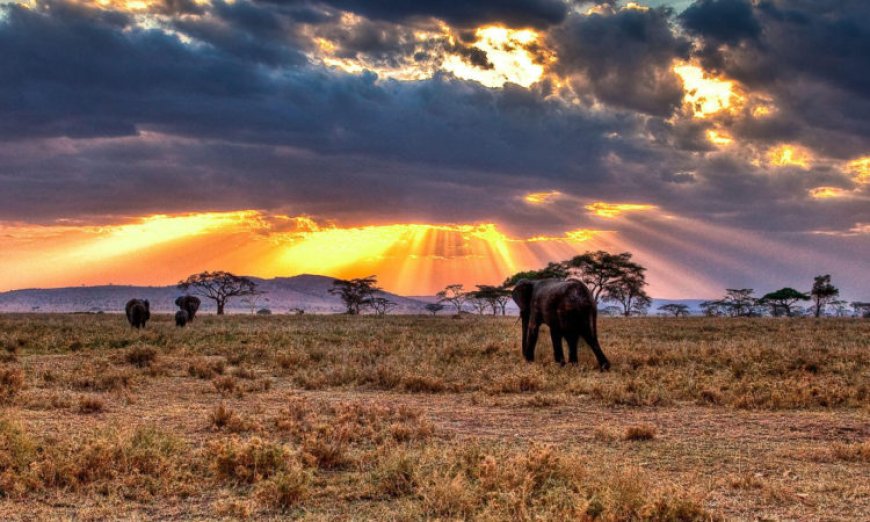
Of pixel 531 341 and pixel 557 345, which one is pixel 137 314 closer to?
pixel 531 341

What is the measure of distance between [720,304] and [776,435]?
4436 inches

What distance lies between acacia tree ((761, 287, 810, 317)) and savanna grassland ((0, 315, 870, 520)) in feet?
287

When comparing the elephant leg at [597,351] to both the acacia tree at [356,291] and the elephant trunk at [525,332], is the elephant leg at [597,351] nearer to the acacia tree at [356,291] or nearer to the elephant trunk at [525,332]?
the elephant trunk at [525,332]

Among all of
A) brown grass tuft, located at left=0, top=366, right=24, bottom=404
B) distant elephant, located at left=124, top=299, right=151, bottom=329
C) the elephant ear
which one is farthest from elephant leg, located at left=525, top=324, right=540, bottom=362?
distant elephant, located at left=124, top=299, right=151, bottom=329

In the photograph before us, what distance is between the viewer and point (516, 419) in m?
11.7

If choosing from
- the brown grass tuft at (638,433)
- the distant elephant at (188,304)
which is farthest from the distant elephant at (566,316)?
the distant elephant at (188,304)

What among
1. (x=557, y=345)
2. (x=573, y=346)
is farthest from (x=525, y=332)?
(x=573, y=346)

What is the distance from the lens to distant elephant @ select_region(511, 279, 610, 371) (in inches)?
733

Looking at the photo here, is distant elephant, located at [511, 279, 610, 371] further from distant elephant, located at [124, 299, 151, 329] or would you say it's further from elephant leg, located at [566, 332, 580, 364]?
distant elephant, located at [124, 299, 151, 329]

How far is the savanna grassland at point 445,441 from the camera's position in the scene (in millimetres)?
6820

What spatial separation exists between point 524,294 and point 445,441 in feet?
43.6

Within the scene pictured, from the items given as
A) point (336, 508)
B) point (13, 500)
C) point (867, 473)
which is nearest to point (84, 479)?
point (13, 500)

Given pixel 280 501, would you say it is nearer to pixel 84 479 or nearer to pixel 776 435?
pixel 84 479

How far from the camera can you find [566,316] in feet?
62.0
